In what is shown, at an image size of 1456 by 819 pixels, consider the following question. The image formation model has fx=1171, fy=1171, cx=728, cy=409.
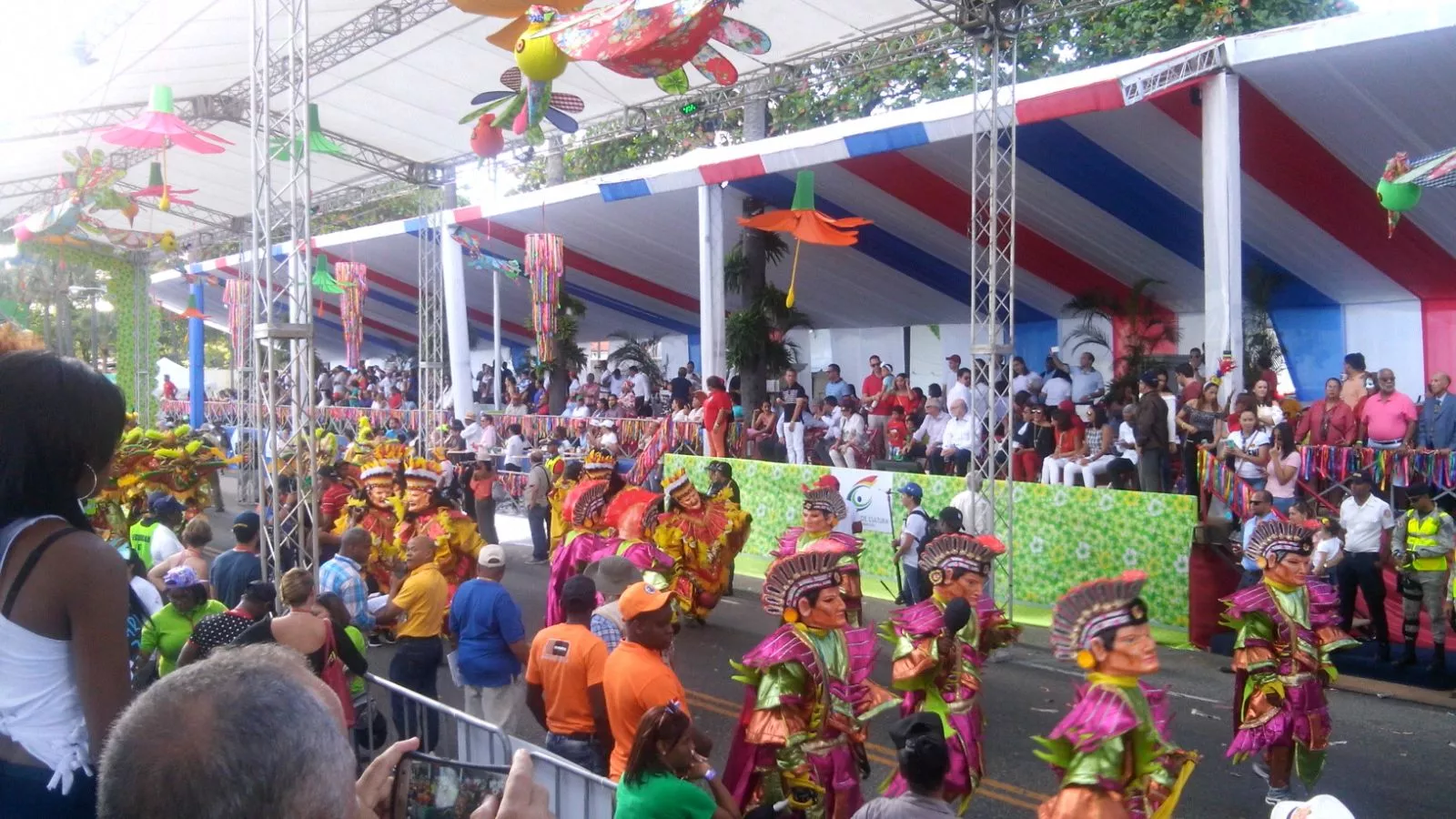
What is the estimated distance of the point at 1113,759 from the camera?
4219mm

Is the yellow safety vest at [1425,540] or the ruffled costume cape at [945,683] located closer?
the ruffled costume cape at [945,683]

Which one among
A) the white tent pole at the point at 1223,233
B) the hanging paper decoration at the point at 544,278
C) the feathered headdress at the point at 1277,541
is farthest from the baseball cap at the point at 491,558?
the hanging paper decoration at the point at 544,278

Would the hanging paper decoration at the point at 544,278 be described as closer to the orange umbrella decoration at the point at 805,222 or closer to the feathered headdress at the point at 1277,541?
the orange umbrella decoration at the point at 805,222

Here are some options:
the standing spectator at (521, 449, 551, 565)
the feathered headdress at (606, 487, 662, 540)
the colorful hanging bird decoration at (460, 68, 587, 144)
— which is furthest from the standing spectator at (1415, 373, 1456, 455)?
the standing spectator at (521, 449, 551, 565)

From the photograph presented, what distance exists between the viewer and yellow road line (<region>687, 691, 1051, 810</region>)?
21.2 feet

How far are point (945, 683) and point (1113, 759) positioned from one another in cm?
137

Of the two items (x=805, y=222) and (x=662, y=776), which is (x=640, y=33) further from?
(x=805, y=222)

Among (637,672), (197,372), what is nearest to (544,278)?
(637,672)

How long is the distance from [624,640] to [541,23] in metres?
4.42

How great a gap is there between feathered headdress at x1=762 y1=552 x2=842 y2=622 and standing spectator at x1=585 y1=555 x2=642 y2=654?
803 millimetres

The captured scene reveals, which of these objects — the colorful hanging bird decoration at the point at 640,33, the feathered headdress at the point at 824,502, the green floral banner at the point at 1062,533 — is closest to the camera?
the colorful hanging bird decoration at the point at 640,33

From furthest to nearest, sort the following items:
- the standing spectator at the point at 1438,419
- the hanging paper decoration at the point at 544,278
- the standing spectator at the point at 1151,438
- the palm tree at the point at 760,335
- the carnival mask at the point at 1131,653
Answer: the hanging paper decoration at the point at 544,278 → the palm tree at the point at 760,335 → the standing spectator at the point at 1151,438 → the standing spectator at the point at 1438,419 → the carnival mask at the point at 1131,653

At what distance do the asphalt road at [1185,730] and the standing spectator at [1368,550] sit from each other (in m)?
0.98

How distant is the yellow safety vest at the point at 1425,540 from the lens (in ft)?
29.7
